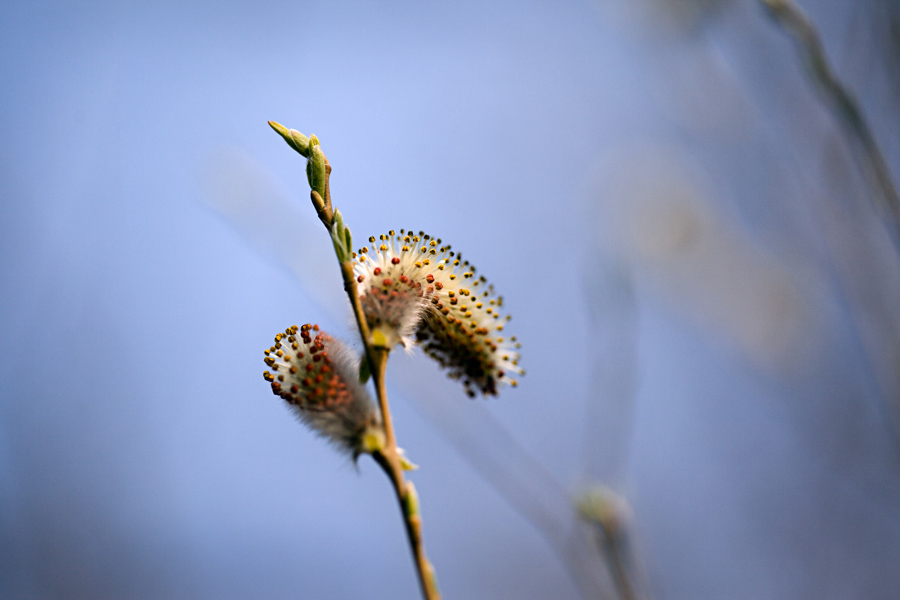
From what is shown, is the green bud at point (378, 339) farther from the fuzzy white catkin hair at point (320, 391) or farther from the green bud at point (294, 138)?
the green bud at point (294, 138)

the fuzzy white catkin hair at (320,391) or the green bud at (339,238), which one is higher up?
the green bud at (339,238)

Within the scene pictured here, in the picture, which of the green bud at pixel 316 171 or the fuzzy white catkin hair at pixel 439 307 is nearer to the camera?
the green bud at pixel 316 171

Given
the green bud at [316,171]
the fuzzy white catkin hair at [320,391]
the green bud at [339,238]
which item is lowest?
the fuzzy white catkin hair at [320,391]

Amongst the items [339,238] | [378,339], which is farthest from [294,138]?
[378,339]

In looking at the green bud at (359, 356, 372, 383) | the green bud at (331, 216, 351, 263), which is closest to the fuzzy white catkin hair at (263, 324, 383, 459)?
the green bud at (359, 356, 372, 383)

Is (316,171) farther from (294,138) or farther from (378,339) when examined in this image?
(378,339)

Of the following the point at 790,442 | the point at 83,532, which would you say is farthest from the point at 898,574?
the point at 83,532

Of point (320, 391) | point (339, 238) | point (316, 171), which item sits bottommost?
point (320, 391)

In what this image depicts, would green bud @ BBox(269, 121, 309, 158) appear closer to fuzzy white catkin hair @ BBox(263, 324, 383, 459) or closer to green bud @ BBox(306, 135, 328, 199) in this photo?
green bud @ BBox(306, 135, 328, 199)

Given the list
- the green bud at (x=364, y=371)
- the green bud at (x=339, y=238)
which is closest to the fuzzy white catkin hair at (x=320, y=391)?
the green bud at (x=364, y=371)
